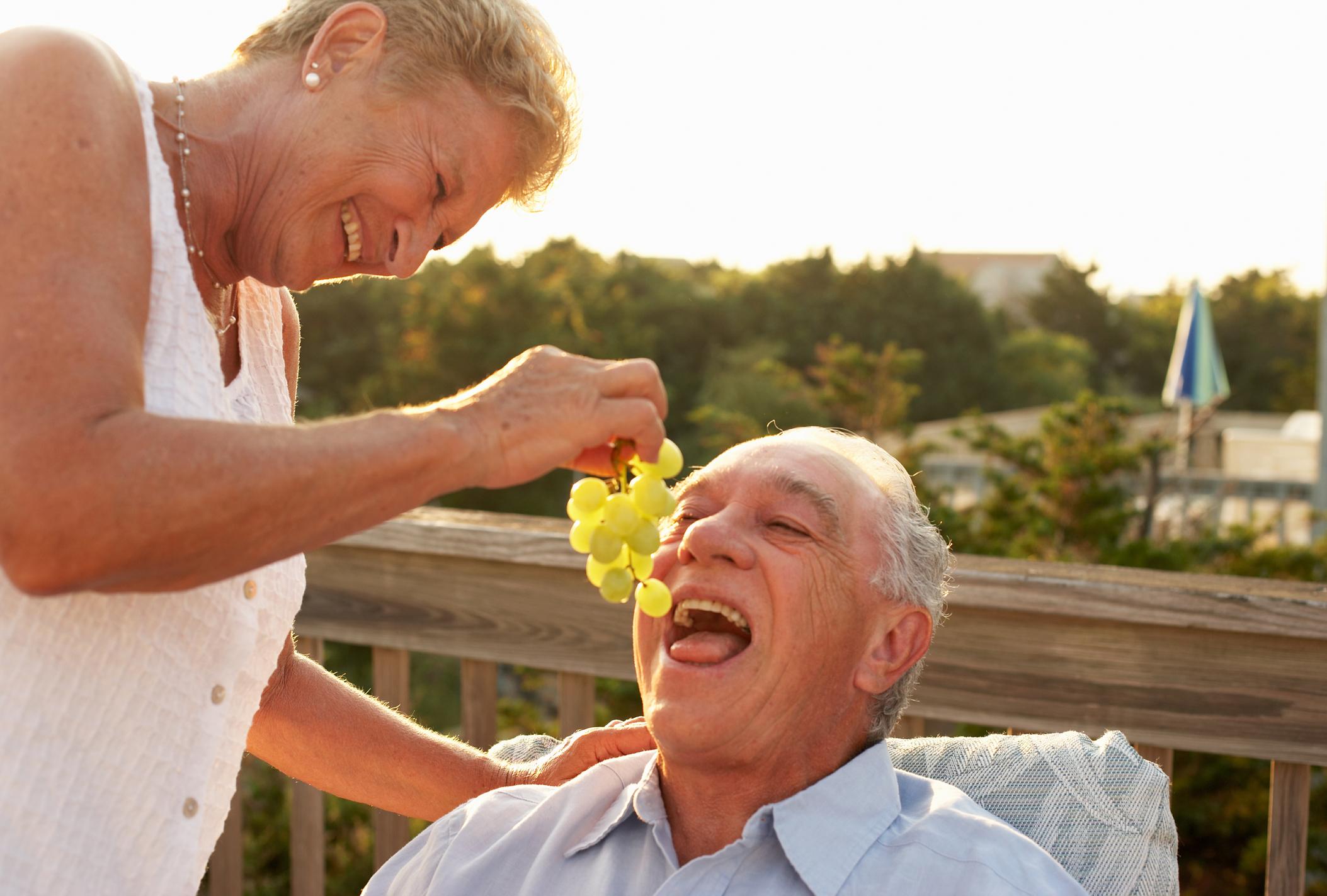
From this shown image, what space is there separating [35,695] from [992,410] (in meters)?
20.4

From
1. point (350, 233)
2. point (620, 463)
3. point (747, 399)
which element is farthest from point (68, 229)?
point (747, 399)

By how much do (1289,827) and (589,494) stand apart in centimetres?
133

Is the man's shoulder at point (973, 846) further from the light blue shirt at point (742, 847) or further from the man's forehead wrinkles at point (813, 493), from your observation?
the man's forehead wrinkles at point (813, 493)

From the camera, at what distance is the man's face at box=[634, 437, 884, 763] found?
163 centimetres

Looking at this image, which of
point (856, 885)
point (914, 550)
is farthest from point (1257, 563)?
point (856, 885)

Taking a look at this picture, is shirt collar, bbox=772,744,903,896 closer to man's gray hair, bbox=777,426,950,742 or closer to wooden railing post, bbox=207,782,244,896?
man's gray hair, bbox=777,426,950,742

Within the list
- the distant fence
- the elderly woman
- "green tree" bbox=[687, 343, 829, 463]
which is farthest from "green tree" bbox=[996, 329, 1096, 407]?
the elderly woman

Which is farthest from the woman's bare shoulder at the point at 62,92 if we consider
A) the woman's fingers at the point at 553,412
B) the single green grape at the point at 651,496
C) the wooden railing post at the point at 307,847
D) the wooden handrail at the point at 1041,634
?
the wooden railing post at the point at 307,847

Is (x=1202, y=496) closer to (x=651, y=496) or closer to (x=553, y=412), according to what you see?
(x=651, y=496)

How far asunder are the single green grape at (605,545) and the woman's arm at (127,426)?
210 mm

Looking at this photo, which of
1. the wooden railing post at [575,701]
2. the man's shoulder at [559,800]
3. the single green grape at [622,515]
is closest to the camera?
the single green grape at [622,515]

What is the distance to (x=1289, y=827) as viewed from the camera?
182 centimetres

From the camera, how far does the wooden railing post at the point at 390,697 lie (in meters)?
2.37

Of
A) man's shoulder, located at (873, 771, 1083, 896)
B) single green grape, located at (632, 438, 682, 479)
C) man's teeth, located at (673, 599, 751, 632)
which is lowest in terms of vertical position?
man's shoulder, located at (873, 771, 1083, 896)
